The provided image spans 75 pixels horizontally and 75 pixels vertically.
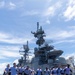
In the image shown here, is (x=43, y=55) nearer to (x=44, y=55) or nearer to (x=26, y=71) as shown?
(x=44, y=55)

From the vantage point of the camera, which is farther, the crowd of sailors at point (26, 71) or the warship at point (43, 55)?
the warship at point (43, 55)

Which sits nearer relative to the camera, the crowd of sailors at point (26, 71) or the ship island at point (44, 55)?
the crowd of sailors at point (26, 71)

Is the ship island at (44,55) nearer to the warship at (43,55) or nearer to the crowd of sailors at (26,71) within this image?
the warship at (43,55)

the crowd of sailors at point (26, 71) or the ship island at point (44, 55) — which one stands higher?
the ship island at point (44, 55)

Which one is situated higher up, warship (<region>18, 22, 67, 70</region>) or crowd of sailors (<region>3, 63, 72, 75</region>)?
warship (<region>18, 22, 67, 70</region>)

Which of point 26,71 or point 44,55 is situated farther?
point 44,55

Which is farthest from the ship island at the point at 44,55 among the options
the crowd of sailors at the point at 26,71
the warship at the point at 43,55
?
the crowd of sailors at the point at 26,71

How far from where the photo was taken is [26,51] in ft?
311

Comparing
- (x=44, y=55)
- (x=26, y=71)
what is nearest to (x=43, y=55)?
(x=44, y=55)

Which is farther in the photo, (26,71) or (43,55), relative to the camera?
(43,55)

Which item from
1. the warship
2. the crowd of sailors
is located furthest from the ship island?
the crowd of sailors

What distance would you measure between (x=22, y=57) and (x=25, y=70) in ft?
207

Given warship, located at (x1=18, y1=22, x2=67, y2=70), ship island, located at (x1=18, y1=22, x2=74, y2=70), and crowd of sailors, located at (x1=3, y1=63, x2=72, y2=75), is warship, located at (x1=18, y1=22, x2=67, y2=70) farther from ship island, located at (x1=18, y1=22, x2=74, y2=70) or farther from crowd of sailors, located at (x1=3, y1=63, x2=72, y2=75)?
crowd of sailors, located at (x1=3, y1=63, x2=72, y2=75)

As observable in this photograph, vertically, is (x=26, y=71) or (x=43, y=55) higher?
(x=43, y=55)
